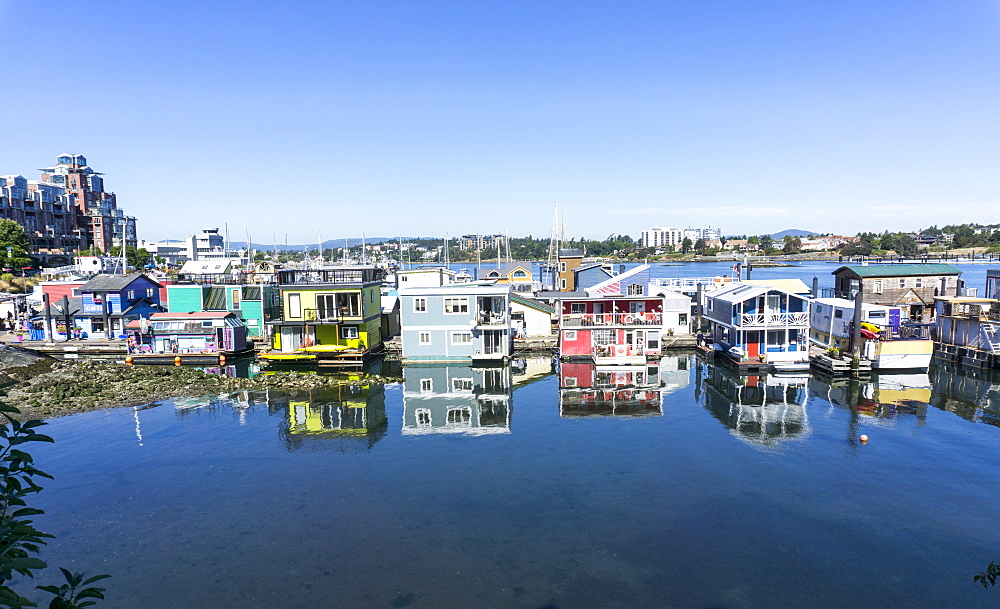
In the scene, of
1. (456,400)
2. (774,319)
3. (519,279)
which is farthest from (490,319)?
(519,279)

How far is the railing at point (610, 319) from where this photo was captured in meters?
42.4

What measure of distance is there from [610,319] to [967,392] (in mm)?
21358

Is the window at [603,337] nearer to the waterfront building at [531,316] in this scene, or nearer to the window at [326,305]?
the waterfront building at [531,316]

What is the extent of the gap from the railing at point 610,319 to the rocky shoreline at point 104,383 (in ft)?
44.4

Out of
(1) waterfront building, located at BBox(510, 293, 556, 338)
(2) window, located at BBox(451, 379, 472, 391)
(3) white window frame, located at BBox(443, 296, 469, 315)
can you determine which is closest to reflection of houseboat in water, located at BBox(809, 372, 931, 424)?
(2) window, located at BBox(451, 379, 472, 391)

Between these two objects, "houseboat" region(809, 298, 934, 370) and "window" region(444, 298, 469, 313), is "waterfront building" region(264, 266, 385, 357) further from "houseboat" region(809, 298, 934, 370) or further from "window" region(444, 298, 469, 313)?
"houseboat" region(809, 298, 934, 370)

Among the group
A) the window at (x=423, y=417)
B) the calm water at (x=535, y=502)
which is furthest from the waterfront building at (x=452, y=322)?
the window at (x=423, y=417)

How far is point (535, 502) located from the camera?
64.6 ft

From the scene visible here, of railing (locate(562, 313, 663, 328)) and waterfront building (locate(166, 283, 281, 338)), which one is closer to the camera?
railing (locate(562, 313, 663, 328))

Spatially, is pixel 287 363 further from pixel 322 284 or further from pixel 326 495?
pixel 326 495

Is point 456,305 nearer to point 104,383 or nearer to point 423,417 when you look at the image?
point 423,417

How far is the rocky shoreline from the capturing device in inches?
1264

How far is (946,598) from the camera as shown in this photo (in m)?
14.3

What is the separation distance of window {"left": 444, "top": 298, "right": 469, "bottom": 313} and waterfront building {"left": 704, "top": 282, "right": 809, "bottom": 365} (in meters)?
19.0
